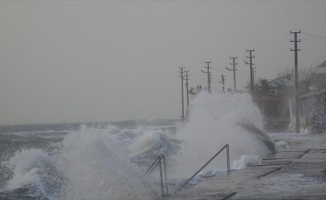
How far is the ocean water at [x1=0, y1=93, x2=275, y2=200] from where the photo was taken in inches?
519

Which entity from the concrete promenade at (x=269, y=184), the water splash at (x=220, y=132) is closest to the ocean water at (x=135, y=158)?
the water splash at (x=220, y=132)

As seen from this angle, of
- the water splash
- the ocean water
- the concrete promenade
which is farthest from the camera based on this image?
the water splash

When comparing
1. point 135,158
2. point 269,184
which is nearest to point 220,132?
point 135,158

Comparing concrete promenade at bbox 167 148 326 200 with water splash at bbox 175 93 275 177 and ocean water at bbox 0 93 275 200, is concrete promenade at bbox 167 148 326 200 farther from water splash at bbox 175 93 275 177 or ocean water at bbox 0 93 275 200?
water splash at bbox 175 93 275 177

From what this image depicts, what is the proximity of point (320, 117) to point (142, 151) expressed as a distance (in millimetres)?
18205

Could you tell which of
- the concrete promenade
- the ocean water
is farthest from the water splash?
the concrete promenade

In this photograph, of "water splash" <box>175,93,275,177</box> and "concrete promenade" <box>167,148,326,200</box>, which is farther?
"water splash" <box>175,93,275,177</box>

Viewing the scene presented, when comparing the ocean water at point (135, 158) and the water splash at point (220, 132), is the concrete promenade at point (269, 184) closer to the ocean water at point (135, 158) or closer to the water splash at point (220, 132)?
the ocean water at point (135, 158)

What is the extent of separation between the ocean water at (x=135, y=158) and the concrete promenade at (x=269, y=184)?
1.34 meters

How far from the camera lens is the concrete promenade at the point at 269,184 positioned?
30.8 feet

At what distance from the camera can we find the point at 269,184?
11.0 meters

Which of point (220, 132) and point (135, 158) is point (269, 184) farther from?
point (135, 158)

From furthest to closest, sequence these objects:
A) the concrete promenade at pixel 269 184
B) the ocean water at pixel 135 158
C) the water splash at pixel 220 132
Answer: the water splash at pixel 220 132, the ocean water at pixel 135 158, the concrete promenade at pixel 269 184

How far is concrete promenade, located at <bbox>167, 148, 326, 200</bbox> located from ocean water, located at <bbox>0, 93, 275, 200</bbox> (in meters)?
1.34
